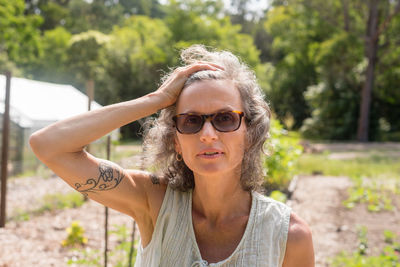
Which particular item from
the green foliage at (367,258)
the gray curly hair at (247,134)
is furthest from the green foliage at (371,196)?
the gray curly hair at (247,134)

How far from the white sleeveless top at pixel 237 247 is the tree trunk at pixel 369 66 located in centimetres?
1723

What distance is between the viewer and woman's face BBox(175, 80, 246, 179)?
1.54 m

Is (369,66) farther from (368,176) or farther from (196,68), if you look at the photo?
(196,68)

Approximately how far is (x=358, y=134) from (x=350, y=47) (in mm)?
4025

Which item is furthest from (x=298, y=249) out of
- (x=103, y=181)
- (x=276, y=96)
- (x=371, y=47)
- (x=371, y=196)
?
(x=276, y=96)

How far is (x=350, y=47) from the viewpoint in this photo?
675 inches

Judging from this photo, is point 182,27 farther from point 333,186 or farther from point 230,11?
point 230,11

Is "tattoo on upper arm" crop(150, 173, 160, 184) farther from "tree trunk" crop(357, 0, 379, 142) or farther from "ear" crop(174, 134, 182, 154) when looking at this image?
"tree trunk" crop(357, 0, 379, 142)

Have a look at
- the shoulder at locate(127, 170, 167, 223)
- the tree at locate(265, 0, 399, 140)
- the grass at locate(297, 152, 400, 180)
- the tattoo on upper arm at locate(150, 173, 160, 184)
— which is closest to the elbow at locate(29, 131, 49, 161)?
the shoulder at locate(127, 170, 167, 223)

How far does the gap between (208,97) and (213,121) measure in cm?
10

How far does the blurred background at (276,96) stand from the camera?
4367 mm

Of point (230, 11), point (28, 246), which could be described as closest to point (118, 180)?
point (28, 246)

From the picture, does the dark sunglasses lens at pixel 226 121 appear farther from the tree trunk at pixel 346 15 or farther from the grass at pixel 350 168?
the tree trunk at pixel 346 15

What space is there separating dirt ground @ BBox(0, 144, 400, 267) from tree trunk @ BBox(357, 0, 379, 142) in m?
11.3
